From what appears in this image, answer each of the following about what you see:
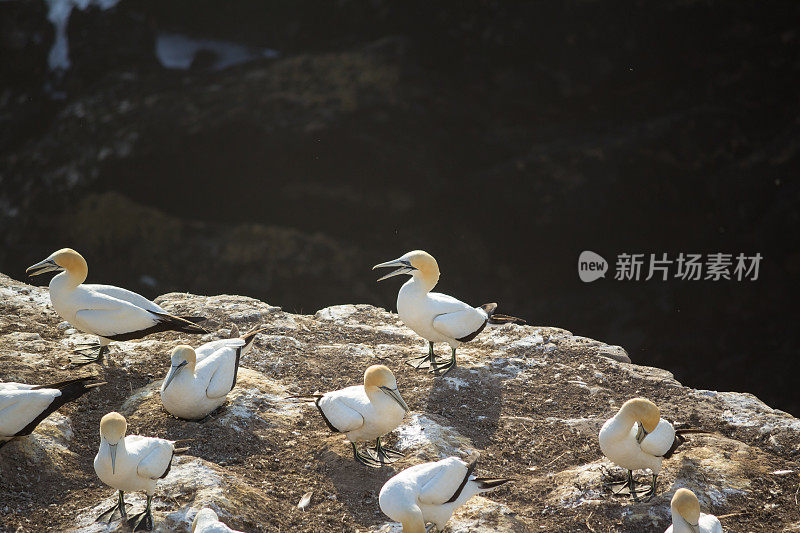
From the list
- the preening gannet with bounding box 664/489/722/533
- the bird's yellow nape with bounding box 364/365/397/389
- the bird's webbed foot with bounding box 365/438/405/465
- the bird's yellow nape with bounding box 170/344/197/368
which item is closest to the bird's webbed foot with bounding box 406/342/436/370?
the bird's webbed foot with bounding box 365/438/405/465

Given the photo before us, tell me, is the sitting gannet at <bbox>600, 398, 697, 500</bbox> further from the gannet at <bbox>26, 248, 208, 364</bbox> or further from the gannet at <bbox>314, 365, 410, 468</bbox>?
the gannet at <bbox>26, 248, 208, 364</bbox>

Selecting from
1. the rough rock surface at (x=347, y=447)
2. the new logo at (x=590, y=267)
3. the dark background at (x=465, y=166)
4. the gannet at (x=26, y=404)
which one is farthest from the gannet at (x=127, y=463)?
the new logo at (x=590, y=267)

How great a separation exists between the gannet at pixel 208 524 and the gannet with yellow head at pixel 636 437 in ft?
7.62

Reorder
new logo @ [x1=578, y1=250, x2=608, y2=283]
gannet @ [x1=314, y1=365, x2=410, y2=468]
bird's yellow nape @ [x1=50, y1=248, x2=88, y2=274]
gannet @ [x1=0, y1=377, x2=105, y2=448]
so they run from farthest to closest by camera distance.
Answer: new logo @ [x1=578, y1=250, x2=608, y2=283], bird's yellow nape @ [x1=50, y1=248, x2=88, y2=274], gannet @ [x1=314, y1=365, x2=410, y2=468], gannet @ [x1=0, y1=377, x2=105, y2=448]

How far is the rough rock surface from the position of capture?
4.46 meters

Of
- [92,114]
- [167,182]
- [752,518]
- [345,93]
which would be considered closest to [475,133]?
[345,93]

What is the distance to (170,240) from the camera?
48.4 feet

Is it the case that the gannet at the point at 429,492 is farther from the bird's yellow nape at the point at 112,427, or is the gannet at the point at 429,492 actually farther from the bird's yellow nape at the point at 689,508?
the bird's yellow nape at the point at 112,427

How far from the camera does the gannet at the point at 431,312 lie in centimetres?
638

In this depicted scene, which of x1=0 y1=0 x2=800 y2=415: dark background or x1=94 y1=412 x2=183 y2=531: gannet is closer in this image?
x1=94 y1=412 x2=183 y2=531: gannet

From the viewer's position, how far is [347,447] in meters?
5.18

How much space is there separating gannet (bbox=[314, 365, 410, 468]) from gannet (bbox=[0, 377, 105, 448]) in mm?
1688

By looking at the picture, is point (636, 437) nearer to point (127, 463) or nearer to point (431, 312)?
point (431, 312)

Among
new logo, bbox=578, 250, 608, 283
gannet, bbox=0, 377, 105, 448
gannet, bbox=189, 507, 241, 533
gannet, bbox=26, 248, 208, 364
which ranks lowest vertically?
new logo, bbox=578, 250, 608, 283
